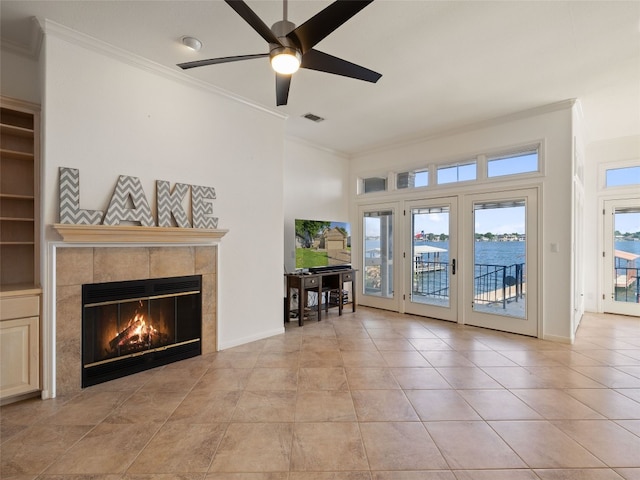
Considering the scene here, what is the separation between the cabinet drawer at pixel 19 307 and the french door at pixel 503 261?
5214 millimetres

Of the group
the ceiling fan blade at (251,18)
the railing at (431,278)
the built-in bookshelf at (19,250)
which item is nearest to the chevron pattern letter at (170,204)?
the built-in bookshelf at (19,250)

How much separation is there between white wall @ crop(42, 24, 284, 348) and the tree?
56 cm

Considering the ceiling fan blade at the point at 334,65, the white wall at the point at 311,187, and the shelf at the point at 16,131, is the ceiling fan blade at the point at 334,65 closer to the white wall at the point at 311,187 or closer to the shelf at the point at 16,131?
the shelf at the point at 16,131

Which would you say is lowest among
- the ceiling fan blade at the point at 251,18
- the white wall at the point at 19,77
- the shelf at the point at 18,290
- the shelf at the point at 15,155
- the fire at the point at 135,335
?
the fire at the point at 135,335

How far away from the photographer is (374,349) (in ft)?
12.2

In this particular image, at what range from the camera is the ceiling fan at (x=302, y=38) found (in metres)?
1.66

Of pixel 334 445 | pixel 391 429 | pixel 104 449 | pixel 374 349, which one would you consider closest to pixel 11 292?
pixel 104 449

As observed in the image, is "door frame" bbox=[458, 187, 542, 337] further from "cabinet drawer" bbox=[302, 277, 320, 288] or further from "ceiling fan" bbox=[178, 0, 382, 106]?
"ceiling fan" bbox=[178, 0, 382, 106]

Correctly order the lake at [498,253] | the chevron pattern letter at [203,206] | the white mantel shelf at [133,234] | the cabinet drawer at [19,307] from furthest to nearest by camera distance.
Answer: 1. the lake at [498,253]
2. the chevron pattern letter at [203,206]
3. the white mantel shelf at [133,234]
4. the cabinet drawer at [19,307]

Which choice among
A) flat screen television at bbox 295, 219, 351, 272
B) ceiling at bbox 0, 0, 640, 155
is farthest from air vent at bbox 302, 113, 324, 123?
flat screen television at bbox 295, 219, 351, 272

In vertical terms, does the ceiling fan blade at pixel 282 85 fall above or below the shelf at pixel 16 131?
above

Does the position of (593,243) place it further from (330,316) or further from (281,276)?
(281,276)

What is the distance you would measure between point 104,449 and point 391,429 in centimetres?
186

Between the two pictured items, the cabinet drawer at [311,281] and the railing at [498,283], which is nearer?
the railing at [498,283]
